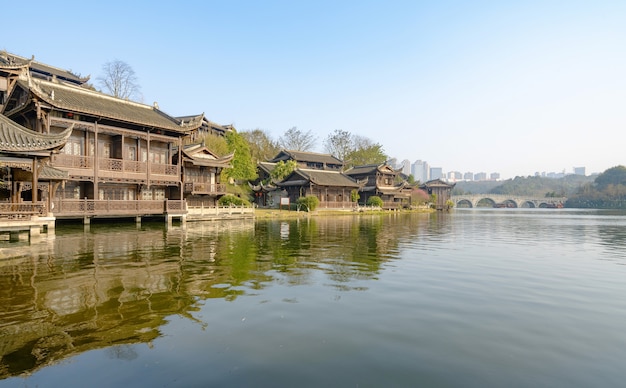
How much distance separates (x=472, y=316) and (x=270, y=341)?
425cm

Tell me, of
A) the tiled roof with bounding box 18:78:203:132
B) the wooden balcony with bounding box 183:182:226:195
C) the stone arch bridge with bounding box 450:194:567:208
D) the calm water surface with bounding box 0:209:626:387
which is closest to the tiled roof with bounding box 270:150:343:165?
the wooden balcony with bounding box 183:182:226:195

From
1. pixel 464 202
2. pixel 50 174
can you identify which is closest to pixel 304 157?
pixel 50 174

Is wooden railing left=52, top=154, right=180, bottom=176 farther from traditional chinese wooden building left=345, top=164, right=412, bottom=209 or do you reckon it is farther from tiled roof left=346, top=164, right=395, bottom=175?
tiled roof left=346, top=164, right=395, bottom=175

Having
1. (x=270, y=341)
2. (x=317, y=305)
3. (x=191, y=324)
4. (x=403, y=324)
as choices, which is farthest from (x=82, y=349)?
(x=403, y=324)

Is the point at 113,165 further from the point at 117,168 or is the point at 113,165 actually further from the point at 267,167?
the point at 267,167

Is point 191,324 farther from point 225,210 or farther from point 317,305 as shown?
point 225,210

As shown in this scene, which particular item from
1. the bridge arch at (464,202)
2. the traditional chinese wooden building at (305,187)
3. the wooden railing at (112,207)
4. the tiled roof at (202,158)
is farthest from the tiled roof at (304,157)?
the bridge arch at (464,202)

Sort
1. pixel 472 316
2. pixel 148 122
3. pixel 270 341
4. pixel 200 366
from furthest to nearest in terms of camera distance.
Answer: pixel 148 122 → pixel 472 316 → pixel 270 341 → pixel 200 366

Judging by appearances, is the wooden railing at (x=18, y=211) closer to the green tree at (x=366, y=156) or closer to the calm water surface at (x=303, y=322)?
the calm water surface at (x=303, y=322)

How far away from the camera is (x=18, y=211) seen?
54.7ft

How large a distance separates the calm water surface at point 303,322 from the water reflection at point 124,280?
0.15 feet

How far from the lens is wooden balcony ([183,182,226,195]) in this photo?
114 feet

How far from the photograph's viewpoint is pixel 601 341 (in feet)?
20.6

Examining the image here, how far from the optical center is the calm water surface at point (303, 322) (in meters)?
4.89
